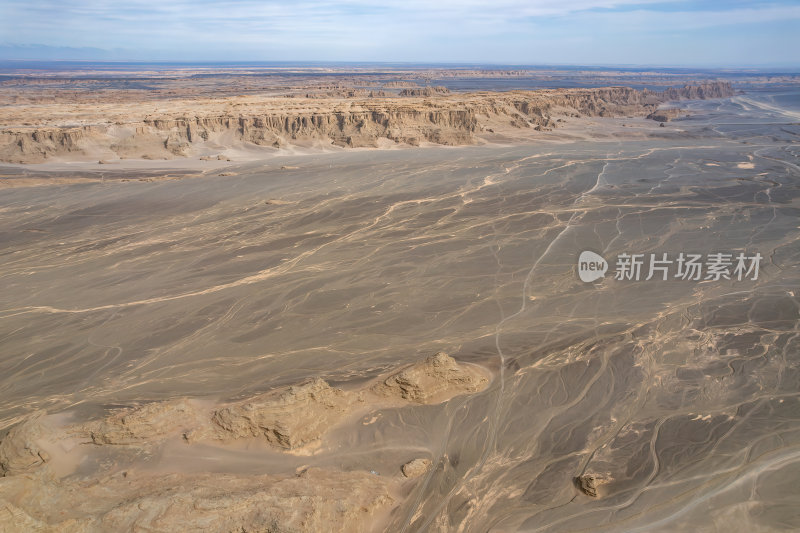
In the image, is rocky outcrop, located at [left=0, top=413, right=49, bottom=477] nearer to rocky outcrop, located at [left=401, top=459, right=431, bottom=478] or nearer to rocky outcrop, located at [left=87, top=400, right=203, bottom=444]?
rocky outcrop, located at [left=87, top=400, right=203, bottom=444]

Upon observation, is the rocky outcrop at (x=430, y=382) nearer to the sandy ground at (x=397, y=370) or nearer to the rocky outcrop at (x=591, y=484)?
the sandy ground at (x=397, y=370)

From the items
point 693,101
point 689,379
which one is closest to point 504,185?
point 689,379

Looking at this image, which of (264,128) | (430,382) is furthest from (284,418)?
(264,128)

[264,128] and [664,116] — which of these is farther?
[664,116]

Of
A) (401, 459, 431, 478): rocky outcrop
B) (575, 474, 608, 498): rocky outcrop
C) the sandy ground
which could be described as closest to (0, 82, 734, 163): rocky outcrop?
the sandy ground

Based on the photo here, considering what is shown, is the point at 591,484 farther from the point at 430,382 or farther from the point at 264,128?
the point at 264,128

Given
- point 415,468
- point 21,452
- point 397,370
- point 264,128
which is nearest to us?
point 21,452

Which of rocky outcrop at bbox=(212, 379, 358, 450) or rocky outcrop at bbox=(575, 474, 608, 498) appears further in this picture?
rocky outcrop at bbox=(212, 379, 358, 450)

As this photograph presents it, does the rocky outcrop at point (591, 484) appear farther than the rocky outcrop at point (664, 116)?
No

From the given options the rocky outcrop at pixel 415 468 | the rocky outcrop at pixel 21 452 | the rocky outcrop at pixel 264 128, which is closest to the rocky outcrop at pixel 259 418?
the rocky outcrop at pixel 21 452

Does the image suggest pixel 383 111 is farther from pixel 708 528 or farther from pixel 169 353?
pixel 708 528

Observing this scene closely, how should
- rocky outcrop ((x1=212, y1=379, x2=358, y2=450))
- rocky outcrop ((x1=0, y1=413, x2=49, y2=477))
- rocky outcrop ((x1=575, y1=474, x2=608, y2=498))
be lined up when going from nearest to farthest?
rocky outcrop ((x1=575, y1=474, x2=608, y2=498)), rocky outcrop ((x1=0, y1=413, x2=49, y2=477)), rocky outcrop ((x1=212, y1=379, x2=358, y2=450))

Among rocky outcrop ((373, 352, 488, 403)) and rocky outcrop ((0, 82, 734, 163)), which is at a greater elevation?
rocky outcrop ((0, 82, 734, 163))
